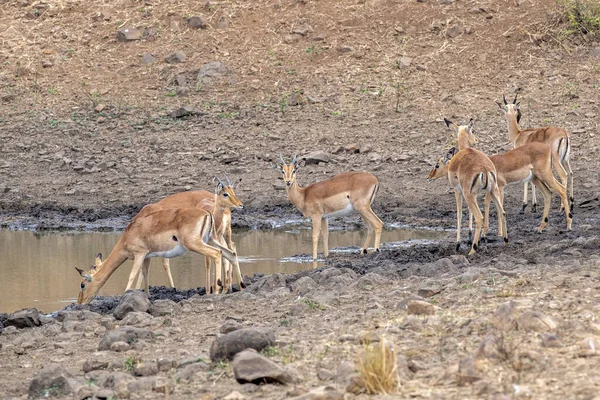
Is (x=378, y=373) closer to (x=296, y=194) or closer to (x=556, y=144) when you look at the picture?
(x=296, y=194)

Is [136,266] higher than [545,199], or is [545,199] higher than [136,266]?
[545,199]

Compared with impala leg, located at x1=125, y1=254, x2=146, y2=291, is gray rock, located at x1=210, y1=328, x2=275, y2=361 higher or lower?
lower

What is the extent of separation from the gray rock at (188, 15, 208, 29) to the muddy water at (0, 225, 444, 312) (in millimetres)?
8109

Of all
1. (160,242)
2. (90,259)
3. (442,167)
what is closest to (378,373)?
(160,242)

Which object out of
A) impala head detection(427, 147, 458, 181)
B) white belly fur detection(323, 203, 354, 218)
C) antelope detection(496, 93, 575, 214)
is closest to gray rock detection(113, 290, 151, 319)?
white belly fur detection(323, 203, 354, 218)

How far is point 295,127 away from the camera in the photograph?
60.8 ft

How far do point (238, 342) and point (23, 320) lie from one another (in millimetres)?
3311

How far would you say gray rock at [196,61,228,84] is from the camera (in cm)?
2050

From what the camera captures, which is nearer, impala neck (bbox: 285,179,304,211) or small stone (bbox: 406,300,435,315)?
small stone (bbox: 406,300,435,315)

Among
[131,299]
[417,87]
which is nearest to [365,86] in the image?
[417,87]

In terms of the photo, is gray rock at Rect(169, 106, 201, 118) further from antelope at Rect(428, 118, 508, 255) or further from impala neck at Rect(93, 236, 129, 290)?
impala neck at Rect(93, 236, 129, 290)

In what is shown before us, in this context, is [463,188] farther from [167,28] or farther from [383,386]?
[167,28]

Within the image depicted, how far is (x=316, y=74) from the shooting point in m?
20.2

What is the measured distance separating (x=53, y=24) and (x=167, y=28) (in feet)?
8.88
